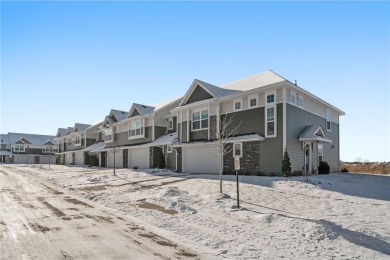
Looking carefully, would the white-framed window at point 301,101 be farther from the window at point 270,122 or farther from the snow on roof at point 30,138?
the snow on roof at point 30,138

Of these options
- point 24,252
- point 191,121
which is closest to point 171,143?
point 191,121

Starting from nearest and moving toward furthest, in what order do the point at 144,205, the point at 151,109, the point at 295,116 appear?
1. the point at 144,205
2. the point at 295,116
3. the point at 151,109

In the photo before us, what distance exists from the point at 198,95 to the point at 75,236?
67.0 ft

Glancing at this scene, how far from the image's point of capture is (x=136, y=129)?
37.8 meters

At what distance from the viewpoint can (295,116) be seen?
71.7 ft

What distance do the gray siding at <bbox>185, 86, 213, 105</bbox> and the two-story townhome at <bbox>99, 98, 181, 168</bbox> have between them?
523cm

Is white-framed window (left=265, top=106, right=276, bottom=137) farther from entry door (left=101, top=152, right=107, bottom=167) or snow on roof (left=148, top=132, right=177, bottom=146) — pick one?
entry door (left=101, top=152, right=107, bottom=167)

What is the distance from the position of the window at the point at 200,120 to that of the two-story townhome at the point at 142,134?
13.9ft

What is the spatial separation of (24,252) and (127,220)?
3.83 m

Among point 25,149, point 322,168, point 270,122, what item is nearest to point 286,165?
point 270,122

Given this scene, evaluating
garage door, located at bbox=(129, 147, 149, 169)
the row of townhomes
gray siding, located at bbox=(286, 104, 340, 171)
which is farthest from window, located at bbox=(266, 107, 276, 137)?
garage door, located at bbox=(129, 147, 149, 169)

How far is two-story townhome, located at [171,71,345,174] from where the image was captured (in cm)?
2069

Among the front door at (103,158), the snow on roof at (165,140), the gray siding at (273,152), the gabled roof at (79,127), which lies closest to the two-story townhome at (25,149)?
the gabled roof at (79,127)

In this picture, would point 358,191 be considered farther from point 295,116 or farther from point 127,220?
point 127,220
